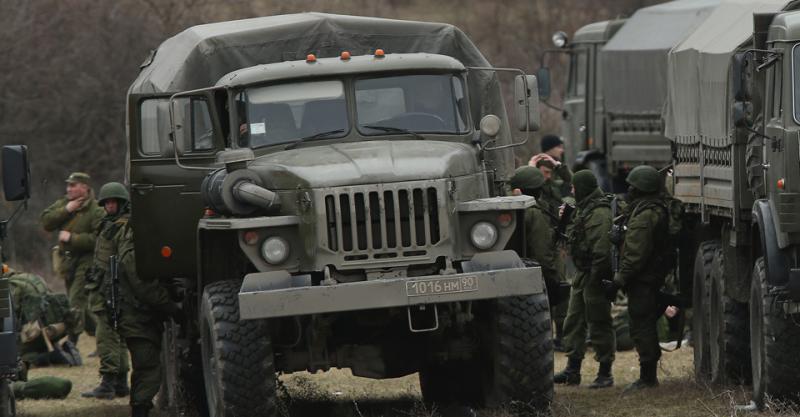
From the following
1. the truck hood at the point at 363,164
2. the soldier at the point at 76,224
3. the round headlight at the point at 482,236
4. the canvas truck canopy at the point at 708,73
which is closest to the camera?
the truck hood at the point at 363,164

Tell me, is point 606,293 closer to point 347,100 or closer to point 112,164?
point 347,100

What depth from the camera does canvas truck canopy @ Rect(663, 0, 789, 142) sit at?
14.8 m

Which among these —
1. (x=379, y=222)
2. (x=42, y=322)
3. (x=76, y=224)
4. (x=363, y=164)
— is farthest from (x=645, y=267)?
(x=42, y=322)

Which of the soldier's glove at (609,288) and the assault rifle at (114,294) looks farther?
the soldier's glove at (609,288)

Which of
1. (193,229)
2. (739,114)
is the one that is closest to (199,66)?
(193,229)

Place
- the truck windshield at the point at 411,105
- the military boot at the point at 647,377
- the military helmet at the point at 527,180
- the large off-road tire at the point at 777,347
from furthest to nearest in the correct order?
the military helmet at the point at 527,180 < the military boot at the point at 647,377 < the truck windshield at the point at 411,105 < the large off-road tire at the point at 777,347

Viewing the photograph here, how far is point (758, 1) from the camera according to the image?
1576cm

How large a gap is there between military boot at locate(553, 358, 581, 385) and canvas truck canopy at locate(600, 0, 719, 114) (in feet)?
23.9

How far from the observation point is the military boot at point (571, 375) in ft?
53.7

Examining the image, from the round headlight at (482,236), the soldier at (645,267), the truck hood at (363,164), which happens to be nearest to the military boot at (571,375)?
the soldier at (645,267)

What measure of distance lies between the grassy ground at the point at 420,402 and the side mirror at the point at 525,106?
1.89 metres

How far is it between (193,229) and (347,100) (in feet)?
5.71

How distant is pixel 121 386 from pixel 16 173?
195 inches

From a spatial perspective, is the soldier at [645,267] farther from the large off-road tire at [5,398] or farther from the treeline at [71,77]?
the treeline at [71,77]
